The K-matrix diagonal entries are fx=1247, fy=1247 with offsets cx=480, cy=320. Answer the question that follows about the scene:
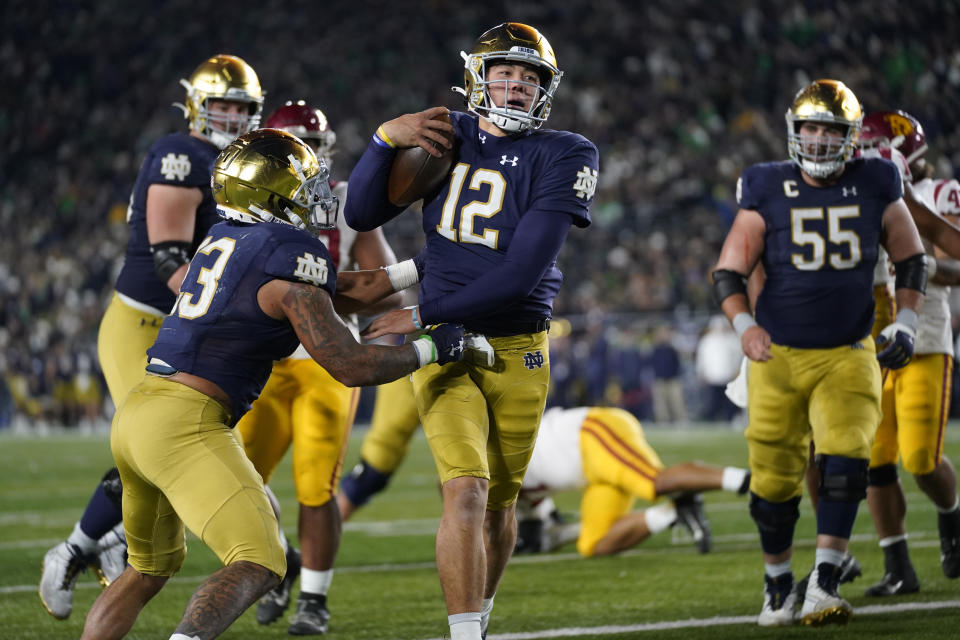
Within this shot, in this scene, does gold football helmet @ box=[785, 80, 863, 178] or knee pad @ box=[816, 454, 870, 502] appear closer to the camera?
knee pad @ box=[816, 454, 870, 502]

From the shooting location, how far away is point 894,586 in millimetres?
5039

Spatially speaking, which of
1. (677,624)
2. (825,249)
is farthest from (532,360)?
(825,249)

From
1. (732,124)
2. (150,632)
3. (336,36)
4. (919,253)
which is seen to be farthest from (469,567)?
(336,36)

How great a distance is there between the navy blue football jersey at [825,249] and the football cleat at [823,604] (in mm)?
826

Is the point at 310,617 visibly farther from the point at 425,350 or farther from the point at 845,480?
the point at 845,480

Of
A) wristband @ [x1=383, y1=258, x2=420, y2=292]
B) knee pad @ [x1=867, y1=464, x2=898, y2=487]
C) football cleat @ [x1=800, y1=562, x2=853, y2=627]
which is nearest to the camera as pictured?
wristband @ [x1=383, y1=258, x2=420, y2=292]

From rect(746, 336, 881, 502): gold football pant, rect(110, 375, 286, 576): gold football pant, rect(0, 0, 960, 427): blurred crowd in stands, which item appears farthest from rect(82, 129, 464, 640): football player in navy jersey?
rect(0, 0, 960, 427): blurred crowd in stands

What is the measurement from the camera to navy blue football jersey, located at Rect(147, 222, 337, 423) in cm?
324

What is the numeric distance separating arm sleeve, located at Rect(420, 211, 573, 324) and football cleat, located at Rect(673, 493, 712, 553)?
118 inches

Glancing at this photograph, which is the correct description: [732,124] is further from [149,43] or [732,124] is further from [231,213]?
[231,213]

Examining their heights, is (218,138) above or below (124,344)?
above

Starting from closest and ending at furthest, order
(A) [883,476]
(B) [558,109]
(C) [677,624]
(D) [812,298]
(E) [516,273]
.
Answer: (E) [516,273] < (C) [677,624] < (D) [812,298] < (A) [883,476] < (B) [558,109]

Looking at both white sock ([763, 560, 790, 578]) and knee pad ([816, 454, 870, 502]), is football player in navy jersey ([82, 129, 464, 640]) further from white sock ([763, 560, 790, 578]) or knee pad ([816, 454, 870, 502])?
white sock ([763, 560, 790, 578])

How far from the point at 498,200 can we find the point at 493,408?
626 millimetres
